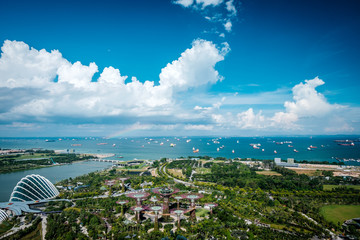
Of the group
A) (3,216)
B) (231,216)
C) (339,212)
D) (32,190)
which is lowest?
(339,212)

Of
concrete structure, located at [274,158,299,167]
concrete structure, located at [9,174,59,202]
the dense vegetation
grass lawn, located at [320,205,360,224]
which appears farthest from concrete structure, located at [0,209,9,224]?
concrete structure, located at [274,158,299,167]

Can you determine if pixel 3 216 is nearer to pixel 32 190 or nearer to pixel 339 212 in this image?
pixel 32 190

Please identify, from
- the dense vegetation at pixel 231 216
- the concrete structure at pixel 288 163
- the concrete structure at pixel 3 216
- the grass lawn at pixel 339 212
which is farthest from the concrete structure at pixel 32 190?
the concrete structure at pixel 288 163

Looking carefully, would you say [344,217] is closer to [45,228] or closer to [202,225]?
[202,225]

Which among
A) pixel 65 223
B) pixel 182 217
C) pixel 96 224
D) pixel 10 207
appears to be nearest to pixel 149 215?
pixel 182 217

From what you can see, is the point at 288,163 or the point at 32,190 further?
the point at 288,163

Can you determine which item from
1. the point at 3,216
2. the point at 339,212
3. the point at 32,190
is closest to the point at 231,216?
the point at 339,212

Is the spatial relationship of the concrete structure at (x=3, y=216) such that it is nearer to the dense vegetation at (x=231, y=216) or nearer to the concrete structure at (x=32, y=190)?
the dense vegetation at (x=231, y=216)
